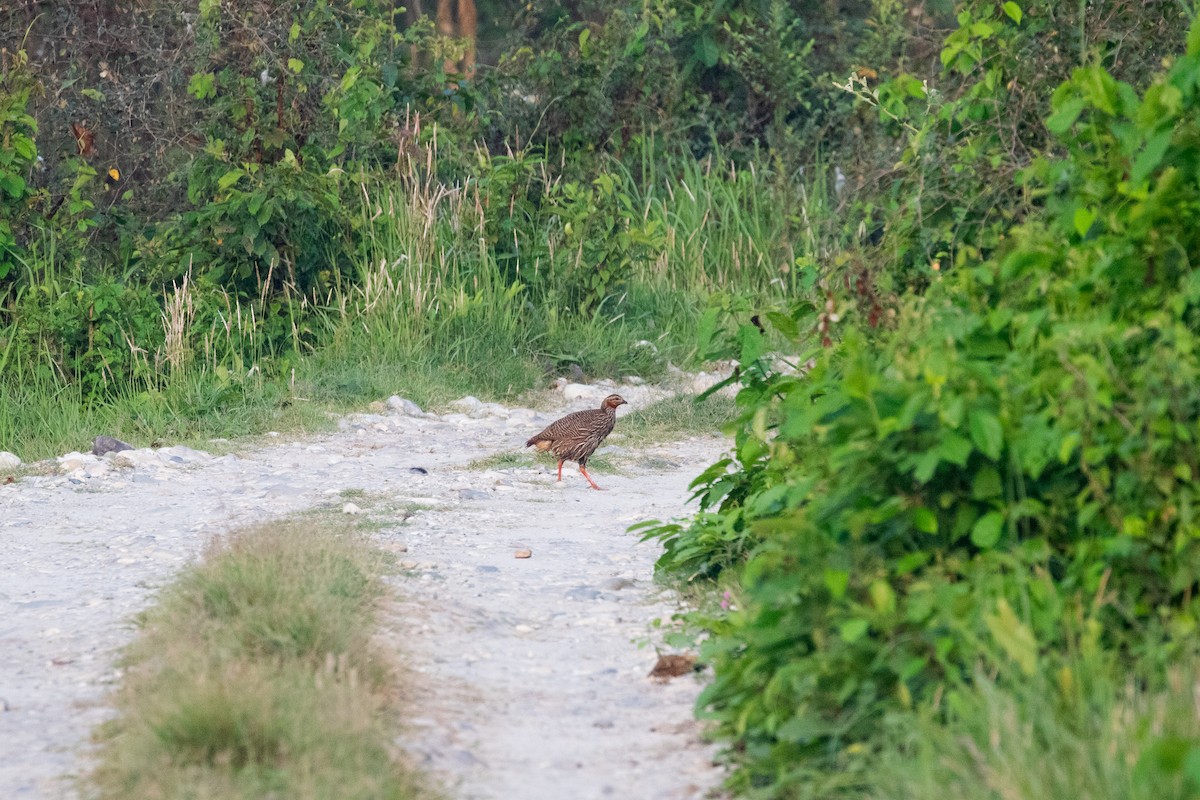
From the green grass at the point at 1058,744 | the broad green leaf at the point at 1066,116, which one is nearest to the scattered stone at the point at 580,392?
the broad green leaf at the point at 1066,116

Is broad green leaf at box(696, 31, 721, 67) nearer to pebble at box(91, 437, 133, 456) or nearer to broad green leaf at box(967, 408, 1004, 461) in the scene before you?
pebble at box(91, 437, 133, 456)

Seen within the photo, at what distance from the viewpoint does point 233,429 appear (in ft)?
29.9

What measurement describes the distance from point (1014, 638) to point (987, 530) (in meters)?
0.44

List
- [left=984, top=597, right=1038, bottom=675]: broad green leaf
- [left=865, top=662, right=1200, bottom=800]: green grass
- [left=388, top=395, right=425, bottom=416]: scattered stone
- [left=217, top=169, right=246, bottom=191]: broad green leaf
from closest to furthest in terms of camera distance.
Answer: [left=865, top=662, right=1200, bottom=800]: green grass → [left=984, top=597, right=1038, bottom=675]: broad green leaf → [left=388, top=395, right=425, bottom=416]: scattered stone → [left=217, top=169, right=246, bottom=191]: broad green leaf

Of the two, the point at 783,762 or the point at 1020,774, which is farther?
the point at 783,762

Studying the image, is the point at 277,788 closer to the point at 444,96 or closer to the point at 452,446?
the point at 452,446

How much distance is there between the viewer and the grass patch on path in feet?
11.0

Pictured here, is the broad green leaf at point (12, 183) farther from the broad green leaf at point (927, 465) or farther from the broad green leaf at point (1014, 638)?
the broad green leaf at point (1014, 638)

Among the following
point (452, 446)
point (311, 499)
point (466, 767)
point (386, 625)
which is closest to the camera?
point (466, 767)

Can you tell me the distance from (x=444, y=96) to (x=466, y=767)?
9701mm

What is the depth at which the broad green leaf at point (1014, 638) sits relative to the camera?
3.12m

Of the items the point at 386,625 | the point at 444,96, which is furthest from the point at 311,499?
the point at 444,96

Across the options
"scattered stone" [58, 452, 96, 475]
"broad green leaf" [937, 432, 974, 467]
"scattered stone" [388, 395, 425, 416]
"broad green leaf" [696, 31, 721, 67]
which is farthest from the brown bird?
"broad green leaf" [696, 31, 721, 67]

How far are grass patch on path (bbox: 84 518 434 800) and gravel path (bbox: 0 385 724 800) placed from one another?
150 millimetres
